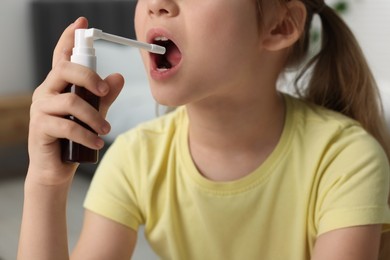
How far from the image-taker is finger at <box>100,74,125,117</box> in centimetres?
78

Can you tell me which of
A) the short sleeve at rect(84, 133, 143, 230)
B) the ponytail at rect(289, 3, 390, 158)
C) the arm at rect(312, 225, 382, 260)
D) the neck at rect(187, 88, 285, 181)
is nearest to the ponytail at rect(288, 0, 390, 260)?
the ponytail at rect(289, 3, 390, 158)

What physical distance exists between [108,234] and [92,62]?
1.24 ft

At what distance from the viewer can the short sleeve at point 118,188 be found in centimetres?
102

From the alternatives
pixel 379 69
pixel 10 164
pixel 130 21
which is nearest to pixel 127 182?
pixel 10 164

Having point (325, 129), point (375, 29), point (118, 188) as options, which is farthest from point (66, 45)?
point (375, 29)

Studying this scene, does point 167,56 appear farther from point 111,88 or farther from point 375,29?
point 375,29

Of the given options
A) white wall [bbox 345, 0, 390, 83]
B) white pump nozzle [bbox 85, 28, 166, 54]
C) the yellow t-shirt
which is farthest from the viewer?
white wall [bbox 345, 0, 390, 83]

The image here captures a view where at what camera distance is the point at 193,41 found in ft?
2.84

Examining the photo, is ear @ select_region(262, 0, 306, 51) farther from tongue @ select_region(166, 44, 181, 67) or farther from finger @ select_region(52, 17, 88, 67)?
finger @ select_region(52, 17, 88, 67)

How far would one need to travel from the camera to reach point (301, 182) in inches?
38.4

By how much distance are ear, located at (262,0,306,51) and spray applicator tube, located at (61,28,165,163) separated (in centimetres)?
27

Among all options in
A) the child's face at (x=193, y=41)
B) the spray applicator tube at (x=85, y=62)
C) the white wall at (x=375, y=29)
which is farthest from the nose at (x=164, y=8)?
the white wall at (x=375, y=29)

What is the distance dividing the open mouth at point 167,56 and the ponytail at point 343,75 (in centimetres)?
31

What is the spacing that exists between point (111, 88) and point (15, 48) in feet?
10.2
